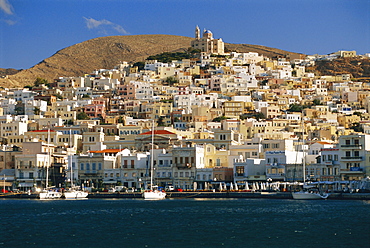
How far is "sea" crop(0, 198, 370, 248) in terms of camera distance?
4564cm

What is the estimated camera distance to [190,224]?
55.2 metres

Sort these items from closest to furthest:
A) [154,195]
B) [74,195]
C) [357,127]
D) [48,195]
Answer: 1. [154,195]
2. [74,195]
3. [48,195]
4. [357,127]

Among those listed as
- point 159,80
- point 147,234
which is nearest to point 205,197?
point 147,234

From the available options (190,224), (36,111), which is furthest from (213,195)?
(36,111)

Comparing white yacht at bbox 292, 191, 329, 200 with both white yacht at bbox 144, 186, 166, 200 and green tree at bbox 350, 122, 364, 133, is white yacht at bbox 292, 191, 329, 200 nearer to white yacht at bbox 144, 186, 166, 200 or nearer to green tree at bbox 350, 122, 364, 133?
white yacht at bbox 144, 186, 166, 200

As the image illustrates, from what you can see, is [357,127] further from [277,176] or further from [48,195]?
[48,195]

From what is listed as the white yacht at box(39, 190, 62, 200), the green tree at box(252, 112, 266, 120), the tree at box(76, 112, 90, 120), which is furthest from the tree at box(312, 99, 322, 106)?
the white yacht at box(39, 190, 62, 200)

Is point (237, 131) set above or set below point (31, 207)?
above

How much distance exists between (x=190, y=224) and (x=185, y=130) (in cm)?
7725

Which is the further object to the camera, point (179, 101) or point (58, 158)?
point (179, 101)

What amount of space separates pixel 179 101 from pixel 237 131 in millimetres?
28333

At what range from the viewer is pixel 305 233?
4878 cm

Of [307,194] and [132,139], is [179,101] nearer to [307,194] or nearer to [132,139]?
[132,139]

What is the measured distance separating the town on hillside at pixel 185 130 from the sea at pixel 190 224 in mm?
16006
